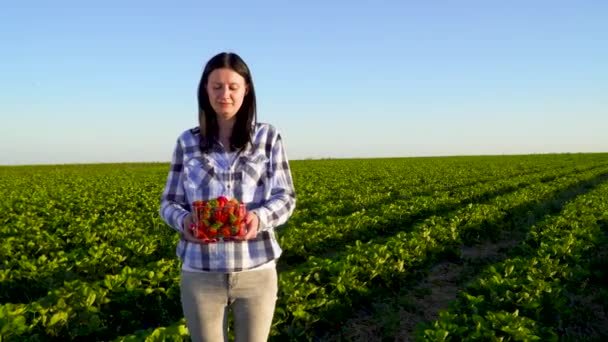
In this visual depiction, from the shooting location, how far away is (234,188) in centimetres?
261

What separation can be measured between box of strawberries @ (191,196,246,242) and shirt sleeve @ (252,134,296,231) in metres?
0.15

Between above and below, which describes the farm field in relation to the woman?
below

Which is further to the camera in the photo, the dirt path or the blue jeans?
the dirt path

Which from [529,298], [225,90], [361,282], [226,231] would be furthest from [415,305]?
[225,90]

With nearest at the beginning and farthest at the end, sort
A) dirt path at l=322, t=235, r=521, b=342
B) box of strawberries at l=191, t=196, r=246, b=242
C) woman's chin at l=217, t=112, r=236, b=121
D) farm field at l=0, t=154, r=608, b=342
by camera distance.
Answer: box of strawberries at l=191, t=196, r=246, b=242 < woman's chin at l=217, t=112, r=236, b=121 < farm field at l=0, t=154, r=608, b=342 < dirt path at l=322, t=235, r=521, b=342

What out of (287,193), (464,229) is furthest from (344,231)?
(287,193)

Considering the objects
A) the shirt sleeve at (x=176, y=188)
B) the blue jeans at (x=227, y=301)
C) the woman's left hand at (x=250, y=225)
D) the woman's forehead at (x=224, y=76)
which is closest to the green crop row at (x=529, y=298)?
the blue jeans at (x=227, y=301)

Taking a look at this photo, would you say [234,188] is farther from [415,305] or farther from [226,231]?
[415,305]

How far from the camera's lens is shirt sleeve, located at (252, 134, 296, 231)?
2.54 metres

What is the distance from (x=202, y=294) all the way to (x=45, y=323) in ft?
12.9

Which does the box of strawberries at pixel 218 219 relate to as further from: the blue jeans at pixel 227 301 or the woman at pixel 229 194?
the blue jeans at pixel 227 301

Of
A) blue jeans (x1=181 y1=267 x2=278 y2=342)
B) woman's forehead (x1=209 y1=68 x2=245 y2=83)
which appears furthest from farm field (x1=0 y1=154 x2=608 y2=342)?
woman's forehead (x1=209 y1=68 x2=245 y2=83)

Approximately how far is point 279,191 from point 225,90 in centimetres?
60

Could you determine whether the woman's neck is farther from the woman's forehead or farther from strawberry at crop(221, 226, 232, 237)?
strawberry at crop(221, 226, 232, 237)
